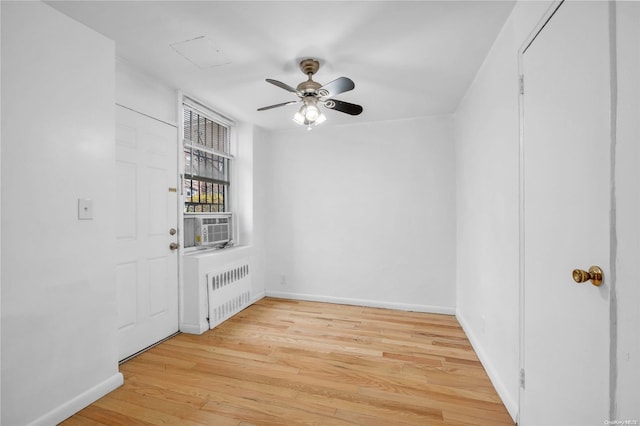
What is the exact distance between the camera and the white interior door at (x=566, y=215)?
0.94m

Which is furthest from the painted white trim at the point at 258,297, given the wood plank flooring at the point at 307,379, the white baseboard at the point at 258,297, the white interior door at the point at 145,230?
the white interior door at the point at 145,230

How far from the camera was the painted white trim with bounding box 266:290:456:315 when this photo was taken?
3487 mm

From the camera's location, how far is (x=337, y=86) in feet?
6.84

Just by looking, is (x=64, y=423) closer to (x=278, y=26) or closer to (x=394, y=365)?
(x=394, y=365)

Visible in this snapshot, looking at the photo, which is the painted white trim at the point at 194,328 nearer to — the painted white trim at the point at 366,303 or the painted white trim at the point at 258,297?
the painted white trim at the point at 258,297

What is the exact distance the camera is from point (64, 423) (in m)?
1.65

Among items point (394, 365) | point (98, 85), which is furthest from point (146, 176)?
point (394, 365)

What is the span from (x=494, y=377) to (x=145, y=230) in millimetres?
3082

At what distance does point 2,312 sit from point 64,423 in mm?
794

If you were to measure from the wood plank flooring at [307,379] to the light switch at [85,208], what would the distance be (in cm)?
125

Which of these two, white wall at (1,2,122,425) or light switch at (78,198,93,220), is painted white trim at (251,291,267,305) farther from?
light switch at (78,198,93,220)

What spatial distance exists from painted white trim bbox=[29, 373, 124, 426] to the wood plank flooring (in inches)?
1.8

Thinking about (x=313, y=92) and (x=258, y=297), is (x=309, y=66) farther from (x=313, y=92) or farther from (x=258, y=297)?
(x=258, y=297)

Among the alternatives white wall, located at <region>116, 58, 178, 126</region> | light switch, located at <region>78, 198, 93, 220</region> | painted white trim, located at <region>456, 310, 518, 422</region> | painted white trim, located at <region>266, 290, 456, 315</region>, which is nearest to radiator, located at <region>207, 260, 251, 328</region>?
painted white trim, located at <region>266, 290, 456, 315</region>
